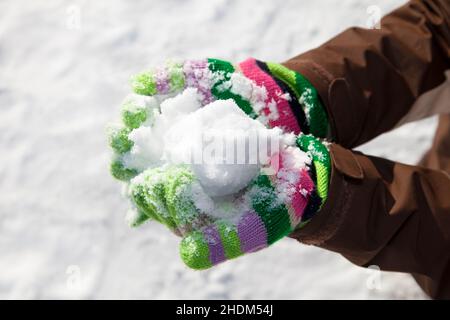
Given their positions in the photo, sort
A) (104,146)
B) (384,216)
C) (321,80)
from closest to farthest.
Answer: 1. (384,216)
2. (321,80)
3. (104,146)

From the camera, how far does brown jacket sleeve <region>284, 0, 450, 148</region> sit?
96cm

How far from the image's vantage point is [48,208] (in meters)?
1.45

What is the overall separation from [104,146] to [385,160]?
0.92 metres

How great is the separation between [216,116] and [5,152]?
1048 millimetres

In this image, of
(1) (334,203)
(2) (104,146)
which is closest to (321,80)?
(1) (334,203)

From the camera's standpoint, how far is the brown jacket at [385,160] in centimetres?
83

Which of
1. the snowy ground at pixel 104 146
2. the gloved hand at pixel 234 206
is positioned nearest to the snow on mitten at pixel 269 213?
the gloved hand at pixel 234 206

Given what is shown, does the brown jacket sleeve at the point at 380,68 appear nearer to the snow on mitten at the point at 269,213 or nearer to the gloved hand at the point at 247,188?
the gloved hand at the point at 247,188

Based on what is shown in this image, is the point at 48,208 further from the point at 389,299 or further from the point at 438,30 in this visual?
the point at 438,30

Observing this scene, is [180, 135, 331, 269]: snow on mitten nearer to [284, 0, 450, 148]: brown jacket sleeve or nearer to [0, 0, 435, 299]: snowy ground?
[284, 0, 450, 148]: brown jacket sleeve

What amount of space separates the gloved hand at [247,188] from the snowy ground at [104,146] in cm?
50

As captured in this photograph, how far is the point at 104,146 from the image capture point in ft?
5.05

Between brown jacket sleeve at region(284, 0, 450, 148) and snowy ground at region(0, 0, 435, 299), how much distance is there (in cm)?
41

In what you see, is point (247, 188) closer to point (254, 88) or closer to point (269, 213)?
point (269, 213)
